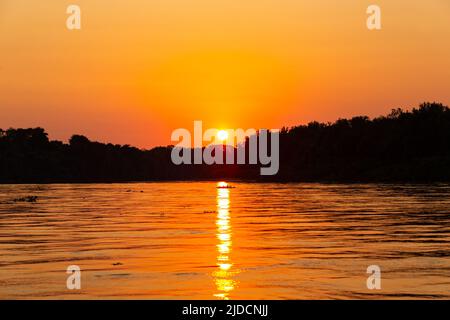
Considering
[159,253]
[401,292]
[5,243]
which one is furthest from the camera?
[5,243]

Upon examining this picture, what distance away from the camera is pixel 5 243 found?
43375 mm

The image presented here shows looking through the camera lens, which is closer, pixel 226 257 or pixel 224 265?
pixel 224 265

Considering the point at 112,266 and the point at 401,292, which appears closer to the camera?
the point at 401,292

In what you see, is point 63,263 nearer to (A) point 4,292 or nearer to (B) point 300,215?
(A) point 4,292

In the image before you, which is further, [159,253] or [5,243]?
[5,243]

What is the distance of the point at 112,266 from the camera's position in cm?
3397

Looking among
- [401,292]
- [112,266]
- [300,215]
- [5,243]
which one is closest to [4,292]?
[112,266]

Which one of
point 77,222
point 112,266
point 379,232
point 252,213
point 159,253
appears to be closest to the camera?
point 112,266

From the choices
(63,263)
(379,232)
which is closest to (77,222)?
(379,232)

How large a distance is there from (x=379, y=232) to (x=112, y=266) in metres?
20.4
